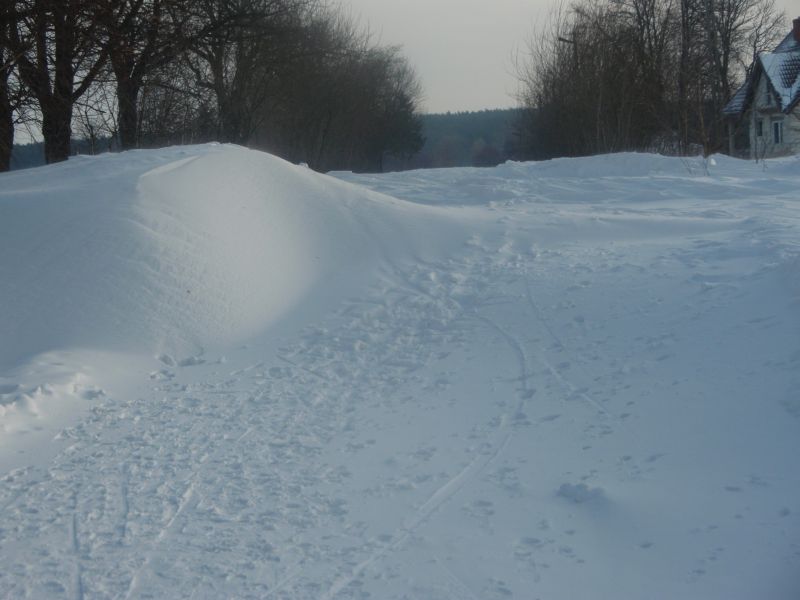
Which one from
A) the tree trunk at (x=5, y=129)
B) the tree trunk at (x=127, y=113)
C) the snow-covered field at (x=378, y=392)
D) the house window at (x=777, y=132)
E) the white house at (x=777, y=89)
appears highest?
the white house at (x=777, y=89)

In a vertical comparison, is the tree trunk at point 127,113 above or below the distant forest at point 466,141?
below

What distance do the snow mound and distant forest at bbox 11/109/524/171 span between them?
27382 millimetres

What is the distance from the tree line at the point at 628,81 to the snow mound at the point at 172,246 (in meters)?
16.4

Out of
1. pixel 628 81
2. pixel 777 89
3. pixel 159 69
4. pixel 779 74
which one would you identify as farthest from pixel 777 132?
pixel 159 69

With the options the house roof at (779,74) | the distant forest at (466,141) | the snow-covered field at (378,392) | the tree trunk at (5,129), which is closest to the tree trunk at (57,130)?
the tree trunk at (5,129)

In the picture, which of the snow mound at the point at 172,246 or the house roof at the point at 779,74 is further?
the house roof at the point at 779,74

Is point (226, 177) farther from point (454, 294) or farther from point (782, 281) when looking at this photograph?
point (782, 281)

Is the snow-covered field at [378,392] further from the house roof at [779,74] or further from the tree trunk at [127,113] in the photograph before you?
the house roof at [779,74]

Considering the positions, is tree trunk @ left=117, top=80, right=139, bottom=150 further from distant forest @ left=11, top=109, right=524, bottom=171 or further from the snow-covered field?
distant forest @ left=11, top=109, right=524, bottom=171

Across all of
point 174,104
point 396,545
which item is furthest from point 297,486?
point 174,104

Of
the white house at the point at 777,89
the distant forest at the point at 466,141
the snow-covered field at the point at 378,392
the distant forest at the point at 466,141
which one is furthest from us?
the distant forest at the point at 466,141

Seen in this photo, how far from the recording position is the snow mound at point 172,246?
23.2 ft

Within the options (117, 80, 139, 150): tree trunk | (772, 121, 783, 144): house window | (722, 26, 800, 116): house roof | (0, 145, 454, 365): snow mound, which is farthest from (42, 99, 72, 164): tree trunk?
(772, 121, 783, 144): house window

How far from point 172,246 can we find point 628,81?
2268 cm
